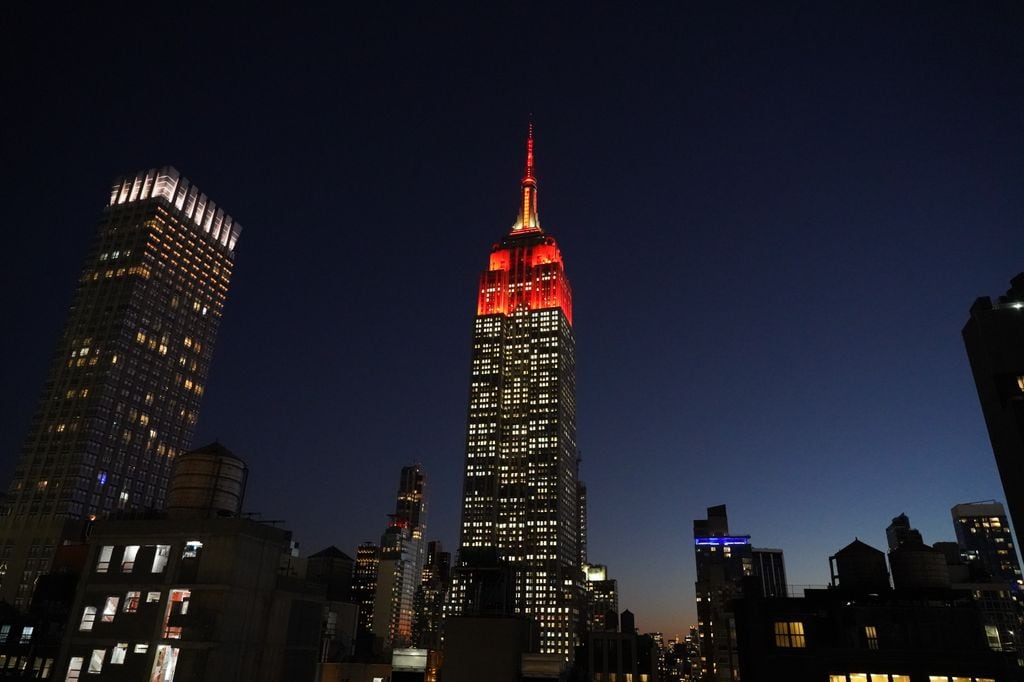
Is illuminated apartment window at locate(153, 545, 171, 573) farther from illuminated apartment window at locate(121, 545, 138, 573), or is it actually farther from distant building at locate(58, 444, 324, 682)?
illuminated apartment window at locate(121, 545, 138, 573)

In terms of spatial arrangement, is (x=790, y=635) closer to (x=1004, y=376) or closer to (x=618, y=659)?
(x=1004, y=376)

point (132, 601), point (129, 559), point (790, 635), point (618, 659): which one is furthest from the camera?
point (618, 659)

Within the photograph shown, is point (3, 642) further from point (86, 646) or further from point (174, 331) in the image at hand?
point (174, 331)

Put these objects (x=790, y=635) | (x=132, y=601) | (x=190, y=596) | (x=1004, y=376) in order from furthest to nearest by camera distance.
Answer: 1. (x=790, y=635)
2. (x=1004, y=376)
3. (x=132, y=601)
4. (x=190, y=596)

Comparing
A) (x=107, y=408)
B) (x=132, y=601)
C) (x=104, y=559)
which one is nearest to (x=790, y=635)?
(x=132, y=601)

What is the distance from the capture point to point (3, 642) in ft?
326

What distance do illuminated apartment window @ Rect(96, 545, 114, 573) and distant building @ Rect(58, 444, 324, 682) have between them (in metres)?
0.07

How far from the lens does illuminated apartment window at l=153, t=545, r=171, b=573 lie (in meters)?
49.1

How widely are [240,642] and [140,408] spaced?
155904mm

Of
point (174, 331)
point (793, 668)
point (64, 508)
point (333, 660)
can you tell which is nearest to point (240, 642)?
point (333, 660)

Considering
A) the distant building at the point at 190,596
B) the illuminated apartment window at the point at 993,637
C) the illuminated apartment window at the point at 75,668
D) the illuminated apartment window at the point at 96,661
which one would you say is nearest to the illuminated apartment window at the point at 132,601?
the distant building at the point at 190,596

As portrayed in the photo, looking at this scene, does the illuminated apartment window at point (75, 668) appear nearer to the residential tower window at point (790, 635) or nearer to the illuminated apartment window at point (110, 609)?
the illuminated apartment window at point (110, 609)

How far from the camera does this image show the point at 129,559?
49.8m

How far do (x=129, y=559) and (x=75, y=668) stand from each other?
24.6ft
